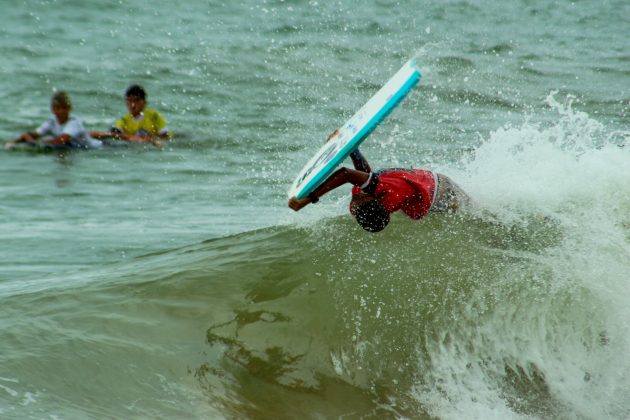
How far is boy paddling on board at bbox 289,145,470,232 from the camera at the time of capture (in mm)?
4953

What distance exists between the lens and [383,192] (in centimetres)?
516

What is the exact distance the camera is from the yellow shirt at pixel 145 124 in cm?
1334

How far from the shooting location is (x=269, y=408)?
4504 millimetres

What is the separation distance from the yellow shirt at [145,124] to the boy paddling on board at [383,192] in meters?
8.45

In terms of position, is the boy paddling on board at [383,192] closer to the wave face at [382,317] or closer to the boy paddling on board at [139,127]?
the wave face at [382,317]

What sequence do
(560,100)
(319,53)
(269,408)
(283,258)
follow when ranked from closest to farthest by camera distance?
(269,408)
(283,258)
(560,100)
(319,53)

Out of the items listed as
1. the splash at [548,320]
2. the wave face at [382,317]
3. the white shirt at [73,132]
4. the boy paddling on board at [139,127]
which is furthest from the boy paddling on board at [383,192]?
the white shirt at [73,132]

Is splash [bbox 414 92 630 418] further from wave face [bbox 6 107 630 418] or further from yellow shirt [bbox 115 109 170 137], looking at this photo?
yellow shirt [bbox 115 109 170 137]

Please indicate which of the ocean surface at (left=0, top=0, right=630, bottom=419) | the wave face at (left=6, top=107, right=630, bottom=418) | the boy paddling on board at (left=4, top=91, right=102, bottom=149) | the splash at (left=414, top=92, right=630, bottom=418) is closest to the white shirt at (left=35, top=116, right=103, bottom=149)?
the boy paddling on board at (left=4, top=91, right=102, bottom=149)

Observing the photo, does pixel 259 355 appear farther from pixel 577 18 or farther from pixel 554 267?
pixel 577 18

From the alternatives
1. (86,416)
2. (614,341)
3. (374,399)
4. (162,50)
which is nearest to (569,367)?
(614,341)

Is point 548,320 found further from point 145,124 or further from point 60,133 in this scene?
point 60,133

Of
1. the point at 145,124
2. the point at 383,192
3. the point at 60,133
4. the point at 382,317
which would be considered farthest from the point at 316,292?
the point at 60,133

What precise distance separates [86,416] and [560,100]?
12.3 m
